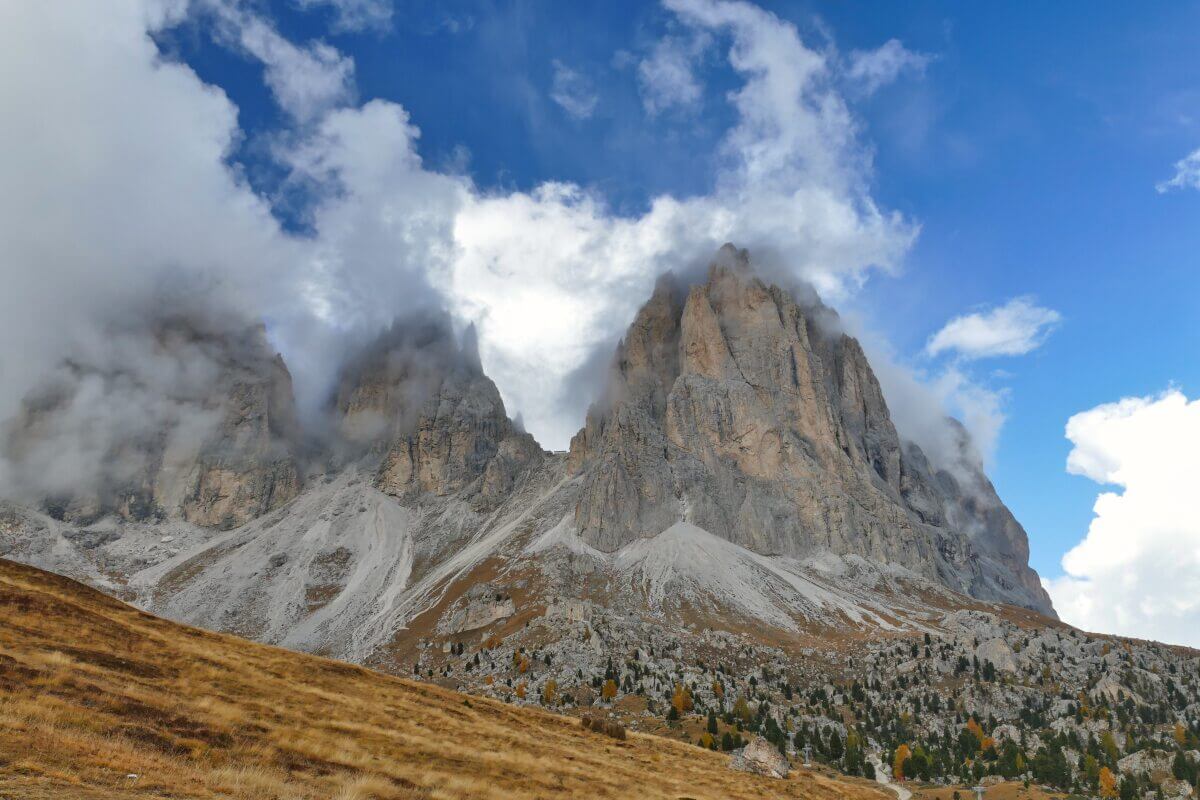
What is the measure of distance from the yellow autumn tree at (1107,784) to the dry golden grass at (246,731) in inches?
2723

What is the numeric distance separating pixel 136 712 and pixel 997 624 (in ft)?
622

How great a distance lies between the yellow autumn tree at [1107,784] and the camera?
286ft

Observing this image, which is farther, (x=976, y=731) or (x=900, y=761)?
(x=976, y=731)

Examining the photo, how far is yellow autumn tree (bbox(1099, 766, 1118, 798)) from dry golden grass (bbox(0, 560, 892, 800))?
69.2 m

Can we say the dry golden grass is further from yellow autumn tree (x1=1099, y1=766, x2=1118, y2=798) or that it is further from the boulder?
the boulder

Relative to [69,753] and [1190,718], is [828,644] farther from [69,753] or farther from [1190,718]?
[69,753]

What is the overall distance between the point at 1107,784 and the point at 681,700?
54.9 meters

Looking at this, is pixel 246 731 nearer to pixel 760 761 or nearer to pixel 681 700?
pixel 760 761

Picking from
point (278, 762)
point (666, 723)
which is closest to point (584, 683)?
point (666, 723)

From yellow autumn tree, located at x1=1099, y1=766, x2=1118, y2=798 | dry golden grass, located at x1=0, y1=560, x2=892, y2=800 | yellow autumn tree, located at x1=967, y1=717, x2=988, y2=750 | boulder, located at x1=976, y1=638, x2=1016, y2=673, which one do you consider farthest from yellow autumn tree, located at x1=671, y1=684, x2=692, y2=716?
dry golden grass, located at x1=0, y1=560, x2=892, y2=800

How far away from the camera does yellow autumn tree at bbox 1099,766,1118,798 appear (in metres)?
87.1

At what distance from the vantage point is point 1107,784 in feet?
289

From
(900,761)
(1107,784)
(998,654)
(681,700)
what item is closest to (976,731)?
(900,761)

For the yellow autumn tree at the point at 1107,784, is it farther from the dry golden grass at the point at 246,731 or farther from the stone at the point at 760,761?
the dry golden grass at the point at 246,731
